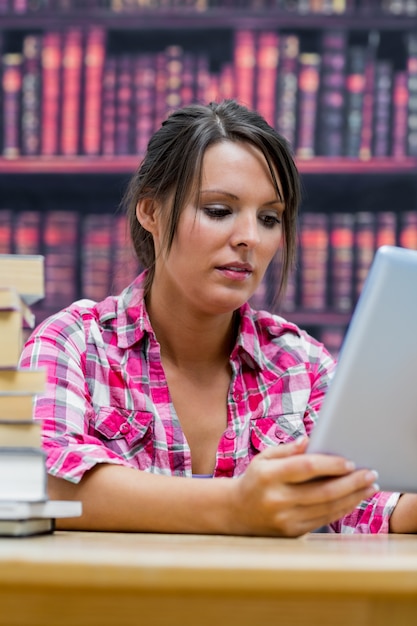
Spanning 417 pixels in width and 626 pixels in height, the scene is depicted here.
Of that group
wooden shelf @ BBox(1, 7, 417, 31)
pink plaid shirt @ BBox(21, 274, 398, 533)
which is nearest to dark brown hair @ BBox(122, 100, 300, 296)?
pink plaid shirt @ BBox(21, 274, 398, 533)

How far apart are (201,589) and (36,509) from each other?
10.8 inches

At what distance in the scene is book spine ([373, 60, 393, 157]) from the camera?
2.65 meters

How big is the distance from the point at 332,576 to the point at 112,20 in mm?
2267

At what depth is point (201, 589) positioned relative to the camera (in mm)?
655

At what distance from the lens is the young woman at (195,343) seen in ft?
4.41

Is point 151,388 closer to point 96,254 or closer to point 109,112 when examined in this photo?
point 96,254

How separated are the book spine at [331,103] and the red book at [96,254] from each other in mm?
643

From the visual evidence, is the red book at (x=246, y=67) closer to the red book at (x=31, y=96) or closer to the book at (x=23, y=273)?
the red book at (x=31, y=96)

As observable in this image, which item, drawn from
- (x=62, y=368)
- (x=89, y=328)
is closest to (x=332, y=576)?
(x=62, y=368)

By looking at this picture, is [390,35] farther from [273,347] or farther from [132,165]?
[273,347]

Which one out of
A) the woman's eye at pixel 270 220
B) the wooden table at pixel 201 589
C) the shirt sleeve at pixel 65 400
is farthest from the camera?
the woman's eye at pixel 270 220

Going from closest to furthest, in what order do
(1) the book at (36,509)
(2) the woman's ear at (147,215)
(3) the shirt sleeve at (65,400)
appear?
(1) the book at (36,509) < (3) the shirt sleeve at (65,400) < (2) the woman's ear at (147,215)

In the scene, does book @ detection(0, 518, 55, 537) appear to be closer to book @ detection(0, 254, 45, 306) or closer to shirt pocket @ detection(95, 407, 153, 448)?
book @ detection(0, 254, 45, 306)

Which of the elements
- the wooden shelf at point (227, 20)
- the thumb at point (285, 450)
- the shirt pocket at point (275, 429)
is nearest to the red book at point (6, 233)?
the wooden shelf at point (227, 20)
